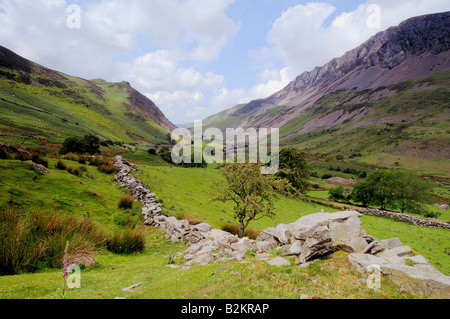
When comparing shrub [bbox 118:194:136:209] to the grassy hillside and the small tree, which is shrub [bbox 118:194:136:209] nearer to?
the small tree

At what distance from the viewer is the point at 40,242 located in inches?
293

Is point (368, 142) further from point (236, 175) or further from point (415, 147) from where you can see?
point (236, 175)

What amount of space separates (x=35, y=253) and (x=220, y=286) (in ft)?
23.0

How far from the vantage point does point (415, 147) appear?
422 feet

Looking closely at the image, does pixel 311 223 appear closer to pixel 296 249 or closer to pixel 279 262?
pixel 296 249

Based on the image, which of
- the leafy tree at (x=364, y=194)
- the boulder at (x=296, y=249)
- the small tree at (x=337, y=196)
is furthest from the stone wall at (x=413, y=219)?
the boulder at (x=296, y=249)

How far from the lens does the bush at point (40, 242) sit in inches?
263

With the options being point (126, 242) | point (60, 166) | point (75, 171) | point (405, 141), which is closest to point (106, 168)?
point (75, 171)

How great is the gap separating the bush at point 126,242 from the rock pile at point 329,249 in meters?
2.57

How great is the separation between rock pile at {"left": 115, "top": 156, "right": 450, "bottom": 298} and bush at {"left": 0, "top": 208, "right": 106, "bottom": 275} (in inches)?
185

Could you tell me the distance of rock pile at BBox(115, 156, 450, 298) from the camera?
535 cm

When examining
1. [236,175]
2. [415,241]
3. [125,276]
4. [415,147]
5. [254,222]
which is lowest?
[415,241]

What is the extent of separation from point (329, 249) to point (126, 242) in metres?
10.2
